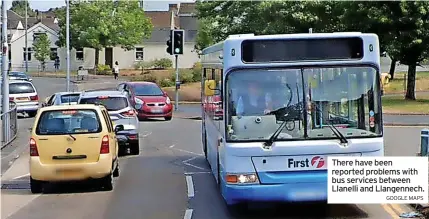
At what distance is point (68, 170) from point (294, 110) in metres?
5.06

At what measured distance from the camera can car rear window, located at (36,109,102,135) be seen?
13984 mm

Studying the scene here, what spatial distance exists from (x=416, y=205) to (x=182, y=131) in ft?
56.6

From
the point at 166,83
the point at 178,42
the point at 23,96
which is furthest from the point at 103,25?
the point at 23,96

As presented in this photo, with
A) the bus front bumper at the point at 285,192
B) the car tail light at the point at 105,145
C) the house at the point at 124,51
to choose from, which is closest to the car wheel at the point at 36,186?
the car tail light at the point at 105,145

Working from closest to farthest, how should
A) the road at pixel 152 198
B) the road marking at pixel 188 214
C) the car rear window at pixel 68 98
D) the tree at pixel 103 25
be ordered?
the road marking at pixel 188 214, the road at pixel 152 198, the car rear window at pixel 68 98, the tree at pixel 103 25

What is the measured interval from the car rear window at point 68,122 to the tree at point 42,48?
73.5 metres

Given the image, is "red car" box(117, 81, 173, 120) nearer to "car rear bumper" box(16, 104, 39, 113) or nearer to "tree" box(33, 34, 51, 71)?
"car rear bumper" box(16, 104, 39, 113)

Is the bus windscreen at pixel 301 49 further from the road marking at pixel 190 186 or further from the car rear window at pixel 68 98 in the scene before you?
the car rear window at pixel 68 98

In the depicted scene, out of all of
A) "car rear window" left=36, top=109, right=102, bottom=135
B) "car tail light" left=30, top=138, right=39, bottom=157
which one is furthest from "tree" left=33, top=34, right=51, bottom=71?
"car tail light" left=30, top=138, right=39, bottom=157

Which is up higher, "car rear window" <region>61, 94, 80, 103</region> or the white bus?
the white bus

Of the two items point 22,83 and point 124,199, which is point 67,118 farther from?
point 22,83

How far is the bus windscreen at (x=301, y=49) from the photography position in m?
10.8

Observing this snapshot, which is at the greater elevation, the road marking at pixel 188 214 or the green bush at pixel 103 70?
the green bush at pixel 103 70

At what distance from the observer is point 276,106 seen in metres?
10.7
